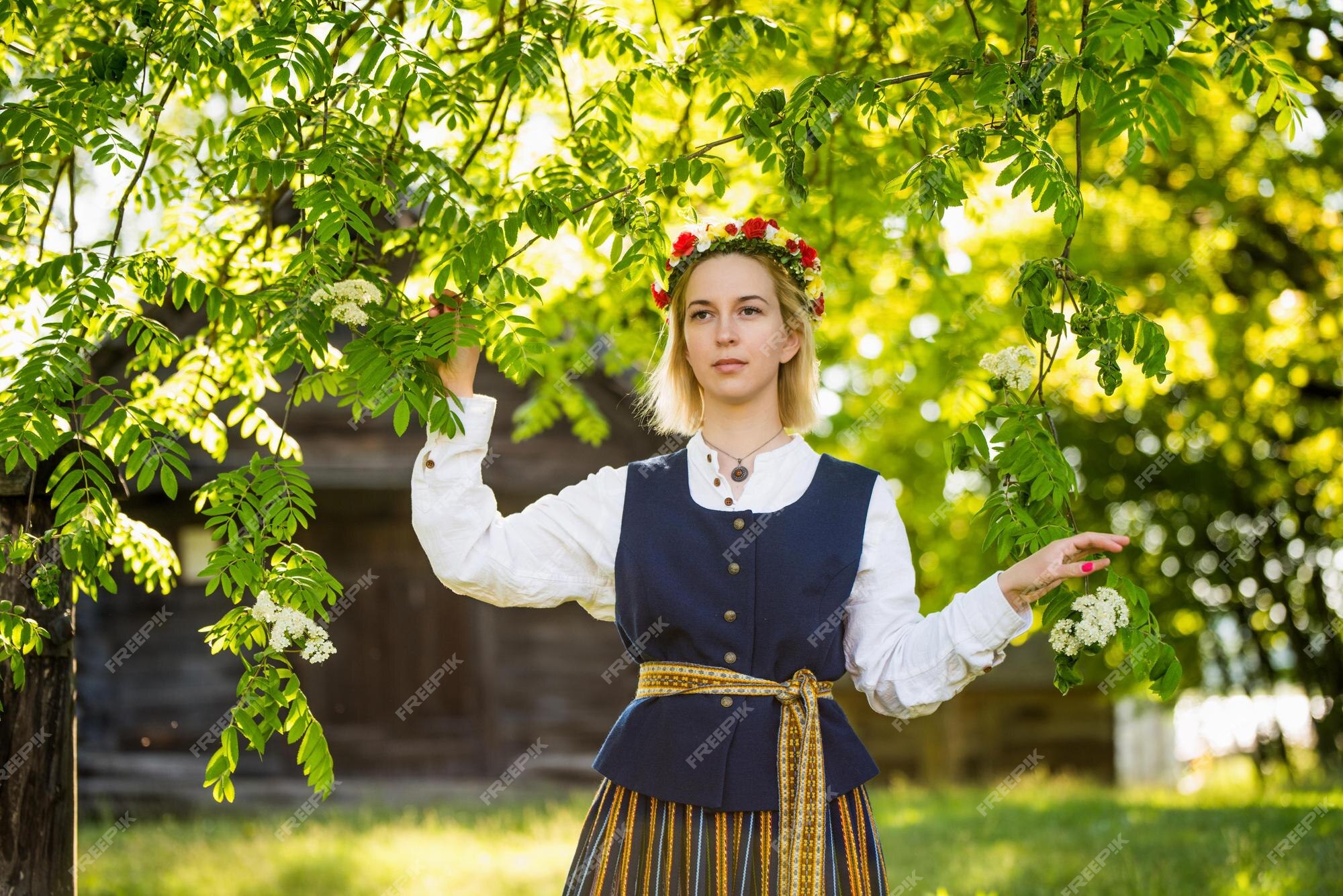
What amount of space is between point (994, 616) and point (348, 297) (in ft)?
4.43

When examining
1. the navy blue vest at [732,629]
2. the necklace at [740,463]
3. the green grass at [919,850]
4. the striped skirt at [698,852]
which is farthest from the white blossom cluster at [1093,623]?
the green grass at [919,850]

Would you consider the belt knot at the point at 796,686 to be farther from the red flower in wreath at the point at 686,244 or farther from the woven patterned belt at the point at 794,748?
the red flower in wreath at the point at 686,244

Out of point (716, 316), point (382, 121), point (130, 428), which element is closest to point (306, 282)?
point (130, 428)

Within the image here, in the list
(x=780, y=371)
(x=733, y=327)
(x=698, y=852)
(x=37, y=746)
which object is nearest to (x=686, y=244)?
(x=733, y=327)

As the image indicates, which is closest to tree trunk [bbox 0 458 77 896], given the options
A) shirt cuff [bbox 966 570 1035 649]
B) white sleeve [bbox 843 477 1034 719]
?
white sleeve [bbox 843 477 1034 719]

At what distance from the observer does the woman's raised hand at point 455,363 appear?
2338 mm

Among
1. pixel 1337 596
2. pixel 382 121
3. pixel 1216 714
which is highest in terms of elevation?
pixel 382 121

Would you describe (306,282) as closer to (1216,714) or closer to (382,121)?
(382,121)

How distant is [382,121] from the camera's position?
2.90 m

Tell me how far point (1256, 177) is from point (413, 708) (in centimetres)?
763

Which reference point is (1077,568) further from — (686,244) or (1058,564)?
(686,244)

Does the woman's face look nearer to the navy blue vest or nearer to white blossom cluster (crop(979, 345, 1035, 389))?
the navy blue vest

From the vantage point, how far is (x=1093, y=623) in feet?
7.03

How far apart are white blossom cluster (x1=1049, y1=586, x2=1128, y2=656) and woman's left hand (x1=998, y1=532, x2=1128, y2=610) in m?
0.06
